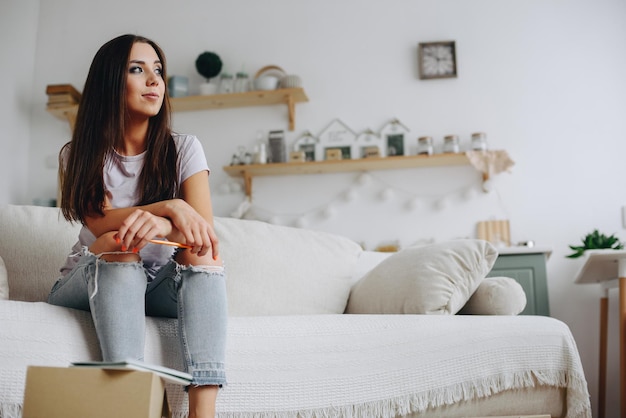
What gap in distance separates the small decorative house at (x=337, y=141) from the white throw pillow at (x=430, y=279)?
5.92 ft

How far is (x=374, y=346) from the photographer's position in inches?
58.0

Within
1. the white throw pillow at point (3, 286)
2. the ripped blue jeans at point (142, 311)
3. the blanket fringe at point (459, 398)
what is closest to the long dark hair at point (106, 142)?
the ripped blue jeans at point (142, 311)

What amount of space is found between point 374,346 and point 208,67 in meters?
2.58

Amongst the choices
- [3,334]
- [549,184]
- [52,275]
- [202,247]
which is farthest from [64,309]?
[549,184]

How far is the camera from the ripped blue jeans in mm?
1212

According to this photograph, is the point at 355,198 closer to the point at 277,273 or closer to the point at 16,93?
the point at 277,273

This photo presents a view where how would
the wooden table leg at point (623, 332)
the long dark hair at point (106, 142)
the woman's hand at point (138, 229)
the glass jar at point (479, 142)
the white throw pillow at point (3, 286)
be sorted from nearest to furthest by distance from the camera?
1. the woman's hand at point (138, 229)
2. the long dark hair at point (106, 142)
3. the white throw pillow at point (3, 286)
4. the wooden table leg at point (623, 332)
5. the glass jar at point (479, 142)

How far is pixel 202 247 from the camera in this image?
1.25m

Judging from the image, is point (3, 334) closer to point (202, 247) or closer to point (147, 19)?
point (202, 247)

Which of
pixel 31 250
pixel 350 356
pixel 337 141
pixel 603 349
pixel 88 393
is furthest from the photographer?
pixel 337 141

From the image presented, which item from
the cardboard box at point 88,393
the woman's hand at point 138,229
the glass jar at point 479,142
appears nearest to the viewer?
the cardboard box at point 88,393

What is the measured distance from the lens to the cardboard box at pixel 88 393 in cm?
101

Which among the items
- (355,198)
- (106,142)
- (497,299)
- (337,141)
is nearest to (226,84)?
(337,141)

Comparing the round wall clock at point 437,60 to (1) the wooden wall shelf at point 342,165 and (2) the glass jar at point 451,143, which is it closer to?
(2) the glass jar at point 451,143
